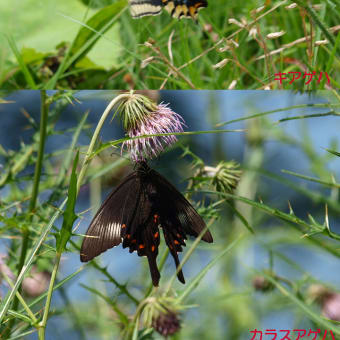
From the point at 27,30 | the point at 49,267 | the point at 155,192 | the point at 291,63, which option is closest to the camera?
the point at 155,192

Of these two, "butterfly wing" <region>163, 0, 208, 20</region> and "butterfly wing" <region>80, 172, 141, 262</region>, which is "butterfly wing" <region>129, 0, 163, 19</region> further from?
"butterfly wing" <region>80, 172, 141, 262</region>

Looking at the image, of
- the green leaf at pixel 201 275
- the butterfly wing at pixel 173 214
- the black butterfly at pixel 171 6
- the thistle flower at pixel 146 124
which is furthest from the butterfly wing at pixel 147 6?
the green leaf at pixel 201 275

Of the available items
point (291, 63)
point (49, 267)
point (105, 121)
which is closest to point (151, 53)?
point (291, 63)

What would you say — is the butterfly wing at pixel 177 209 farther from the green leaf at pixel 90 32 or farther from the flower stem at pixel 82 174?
the green leaf at pixel 90 32

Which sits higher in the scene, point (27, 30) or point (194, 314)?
point (27, 30)

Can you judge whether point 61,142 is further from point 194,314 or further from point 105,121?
point 194,314

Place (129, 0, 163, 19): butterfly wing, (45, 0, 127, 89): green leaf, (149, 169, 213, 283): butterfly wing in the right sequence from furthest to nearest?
1. (45, 0, 127, 89): green leaf
2. (129, 0, 163, 19): butterfly wing
3. (149, 169, 213, 283): butterfly wing

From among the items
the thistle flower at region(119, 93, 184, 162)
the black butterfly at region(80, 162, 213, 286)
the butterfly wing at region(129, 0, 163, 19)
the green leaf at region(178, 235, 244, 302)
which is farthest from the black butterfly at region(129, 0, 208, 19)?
the green leaf at region(178, 235, 244, 302)
